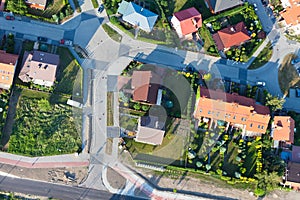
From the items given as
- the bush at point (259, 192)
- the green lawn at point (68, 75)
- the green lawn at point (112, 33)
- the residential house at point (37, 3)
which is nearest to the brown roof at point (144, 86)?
the green lawn at point (112, 33)

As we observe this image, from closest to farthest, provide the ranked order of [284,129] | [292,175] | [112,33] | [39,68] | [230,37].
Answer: [39,68], [292,175], [284,129], [112,33], [230,37]

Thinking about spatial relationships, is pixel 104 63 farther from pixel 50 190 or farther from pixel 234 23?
pixel 234 23

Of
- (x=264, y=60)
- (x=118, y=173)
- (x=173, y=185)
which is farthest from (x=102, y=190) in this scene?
(x=264, y=60)

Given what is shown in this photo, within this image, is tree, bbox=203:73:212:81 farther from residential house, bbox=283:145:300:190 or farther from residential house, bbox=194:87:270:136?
residential house, bbox=283:145:300:190

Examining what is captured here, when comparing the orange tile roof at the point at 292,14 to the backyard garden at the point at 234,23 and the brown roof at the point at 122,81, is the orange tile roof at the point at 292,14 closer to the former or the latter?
the backyard garden at the point at 234,23

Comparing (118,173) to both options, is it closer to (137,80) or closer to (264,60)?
(137,80)

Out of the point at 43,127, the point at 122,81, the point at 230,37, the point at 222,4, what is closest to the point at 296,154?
the point at 230,37
